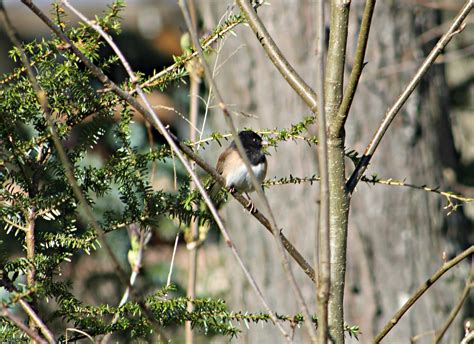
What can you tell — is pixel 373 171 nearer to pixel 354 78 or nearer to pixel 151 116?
pixel 354 78

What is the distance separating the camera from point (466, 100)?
5.14 meters

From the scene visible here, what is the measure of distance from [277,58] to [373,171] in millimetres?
2330

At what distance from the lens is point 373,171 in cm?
360

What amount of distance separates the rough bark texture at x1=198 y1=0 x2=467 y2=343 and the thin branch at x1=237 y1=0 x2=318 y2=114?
2247 mm

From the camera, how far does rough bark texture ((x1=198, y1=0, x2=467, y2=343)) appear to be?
3.58 metres

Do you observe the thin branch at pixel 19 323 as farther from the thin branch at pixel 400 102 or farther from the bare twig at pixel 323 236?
the thin branch at pixel 400 102

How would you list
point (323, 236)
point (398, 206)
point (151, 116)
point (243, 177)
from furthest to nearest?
point (398, 206) < point (243, 177) < point (151, 116) < point (323, 236)

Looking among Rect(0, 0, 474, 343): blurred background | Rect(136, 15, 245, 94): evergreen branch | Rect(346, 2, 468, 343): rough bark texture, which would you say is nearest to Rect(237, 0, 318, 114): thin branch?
Rect(136, 15, 245, 94): evergreen branch

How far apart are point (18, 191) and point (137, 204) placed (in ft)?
0.76

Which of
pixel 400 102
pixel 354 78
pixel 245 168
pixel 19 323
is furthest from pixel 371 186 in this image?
pixel 19 323

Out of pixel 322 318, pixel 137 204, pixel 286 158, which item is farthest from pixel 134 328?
pixel 286 158

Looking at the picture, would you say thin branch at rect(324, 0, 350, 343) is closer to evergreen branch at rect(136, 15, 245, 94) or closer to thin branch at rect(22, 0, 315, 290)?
thin branch at rect(22, 0, 315, 290)

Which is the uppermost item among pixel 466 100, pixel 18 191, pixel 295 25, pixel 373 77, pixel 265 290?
pixel 466 100

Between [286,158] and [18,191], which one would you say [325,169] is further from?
[286,158]
